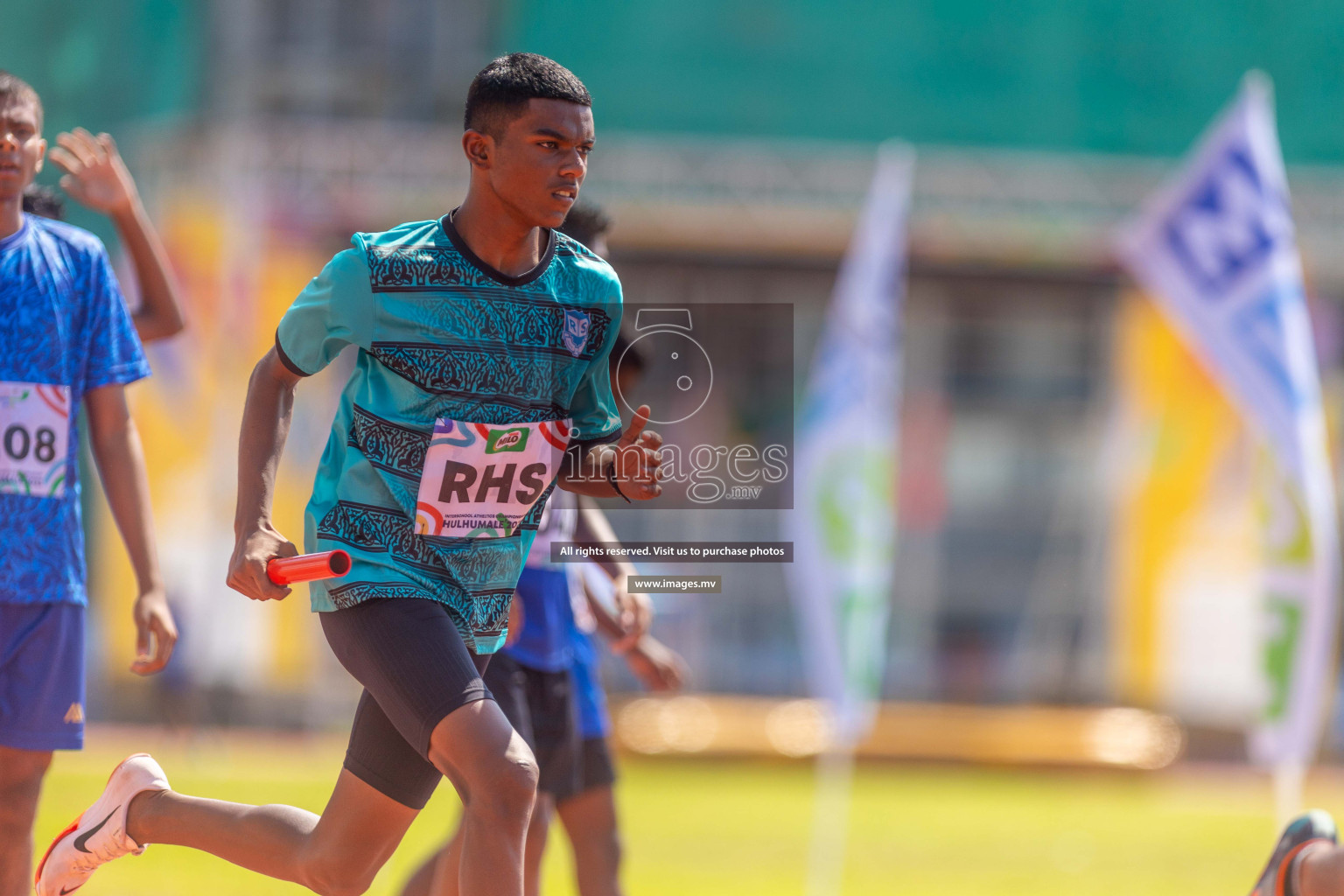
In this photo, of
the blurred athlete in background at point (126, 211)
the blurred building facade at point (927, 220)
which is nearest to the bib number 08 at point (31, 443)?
the blurred athlete in background at point (126, 211)

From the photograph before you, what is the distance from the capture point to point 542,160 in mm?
3613

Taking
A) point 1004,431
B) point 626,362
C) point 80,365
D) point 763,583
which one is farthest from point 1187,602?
point 80,365

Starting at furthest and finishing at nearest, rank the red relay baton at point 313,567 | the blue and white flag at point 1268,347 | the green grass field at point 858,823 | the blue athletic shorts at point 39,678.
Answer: the green grass field at point 858,823 < the blue and white flag at point 1268,347 < the blue athletic shorts at point 39,678 < the red relay baton at point 313,567

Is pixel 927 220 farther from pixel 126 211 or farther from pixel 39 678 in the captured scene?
pixel 39 678

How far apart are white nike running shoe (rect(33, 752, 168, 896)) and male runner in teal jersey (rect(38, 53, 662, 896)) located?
396 mm

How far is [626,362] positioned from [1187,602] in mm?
18144

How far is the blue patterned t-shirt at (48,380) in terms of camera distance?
159 inches

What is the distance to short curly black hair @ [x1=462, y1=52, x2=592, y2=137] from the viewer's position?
3.62m

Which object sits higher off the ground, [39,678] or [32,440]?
[32,440]

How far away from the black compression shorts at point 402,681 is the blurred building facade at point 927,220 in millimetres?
15775

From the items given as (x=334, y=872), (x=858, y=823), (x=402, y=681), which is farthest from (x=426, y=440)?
(x=858, y=823)

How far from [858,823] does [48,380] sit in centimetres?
911

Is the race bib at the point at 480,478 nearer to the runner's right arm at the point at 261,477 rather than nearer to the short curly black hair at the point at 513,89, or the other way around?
the runner's right arm at the point at 261,477

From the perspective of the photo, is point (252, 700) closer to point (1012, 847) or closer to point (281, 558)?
point (1012, 847)
